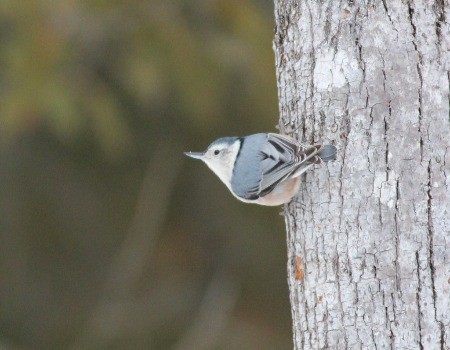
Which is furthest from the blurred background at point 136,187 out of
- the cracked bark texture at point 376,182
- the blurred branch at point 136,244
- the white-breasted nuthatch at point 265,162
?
the cracked bark texture at point 376,182

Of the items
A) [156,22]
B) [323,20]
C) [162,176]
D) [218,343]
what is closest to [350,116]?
[323,20]

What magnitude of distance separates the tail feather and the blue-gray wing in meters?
0.03

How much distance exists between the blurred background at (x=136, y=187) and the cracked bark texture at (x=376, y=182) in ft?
5.70

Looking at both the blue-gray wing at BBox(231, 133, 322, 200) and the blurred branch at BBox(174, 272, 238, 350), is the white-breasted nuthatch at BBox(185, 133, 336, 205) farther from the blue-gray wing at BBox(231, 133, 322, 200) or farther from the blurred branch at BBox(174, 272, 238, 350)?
the blurred branch at BBox(174, 272, 238, 350)

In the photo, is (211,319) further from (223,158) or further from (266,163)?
(266,163)

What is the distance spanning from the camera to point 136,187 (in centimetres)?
522

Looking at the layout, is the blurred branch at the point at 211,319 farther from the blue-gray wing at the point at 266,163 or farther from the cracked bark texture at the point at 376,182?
the cracked bark texture at the point at 376,182

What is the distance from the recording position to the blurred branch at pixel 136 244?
4875mm

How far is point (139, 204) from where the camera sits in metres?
4.92

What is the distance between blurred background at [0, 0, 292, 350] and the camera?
13.3 feet

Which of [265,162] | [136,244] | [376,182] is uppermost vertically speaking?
[265,162]

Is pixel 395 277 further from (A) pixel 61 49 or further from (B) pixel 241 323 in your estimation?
(B) pixel 241 323

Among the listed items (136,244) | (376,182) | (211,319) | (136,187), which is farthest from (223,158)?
(136,187)

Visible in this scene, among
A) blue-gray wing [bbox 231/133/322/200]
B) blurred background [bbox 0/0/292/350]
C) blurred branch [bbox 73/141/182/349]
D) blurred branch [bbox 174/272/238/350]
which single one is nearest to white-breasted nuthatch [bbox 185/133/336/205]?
blue-gray wing [bbox 231/133/322/200]
